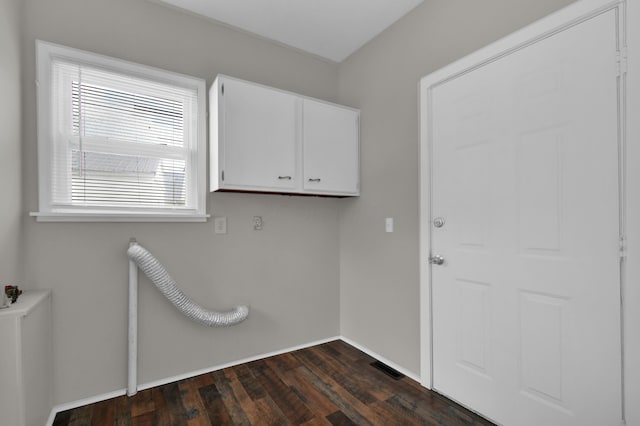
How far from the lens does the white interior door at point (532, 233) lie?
4.63 ft

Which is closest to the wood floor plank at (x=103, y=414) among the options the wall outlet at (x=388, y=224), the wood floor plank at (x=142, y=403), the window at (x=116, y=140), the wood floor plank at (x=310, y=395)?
the wood floor plank at (x=142, y=403)

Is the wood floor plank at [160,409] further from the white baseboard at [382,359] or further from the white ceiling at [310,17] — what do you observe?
the white ceiling at [310,17]

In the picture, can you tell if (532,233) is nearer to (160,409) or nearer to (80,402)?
(160,409)

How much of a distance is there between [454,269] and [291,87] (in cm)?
203

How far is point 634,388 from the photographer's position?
1.33m

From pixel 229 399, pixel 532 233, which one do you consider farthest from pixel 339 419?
pixel 532 233

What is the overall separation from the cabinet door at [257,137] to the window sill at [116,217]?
0.39 meters

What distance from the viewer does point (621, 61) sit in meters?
1.36

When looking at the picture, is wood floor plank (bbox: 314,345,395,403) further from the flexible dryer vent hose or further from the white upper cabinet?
the white upper cabinet

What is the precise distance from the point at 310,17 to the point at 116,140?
1.67 metres

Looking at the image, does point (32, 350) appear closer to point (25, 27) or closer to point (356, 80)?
point (25, 27)

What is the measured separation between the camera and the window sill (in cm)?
189

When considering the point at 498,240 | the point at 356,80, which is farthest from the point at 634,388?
the point at 356,80

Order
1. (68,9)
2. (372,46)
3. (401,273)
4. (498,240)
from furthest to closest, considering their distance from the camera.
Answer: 1. (372,46)
2. (401,273)
3. (68,9)
4. (498,240)
